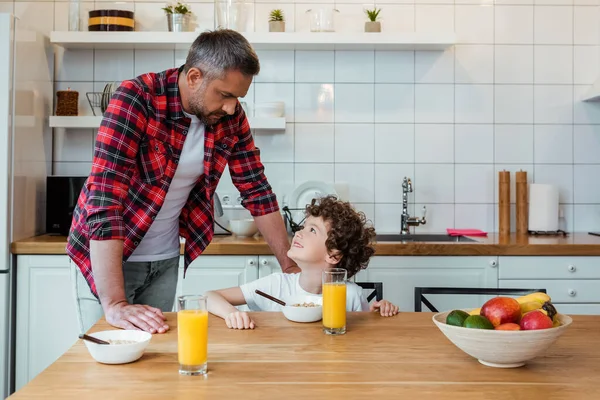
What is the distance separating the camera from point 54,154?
139 inches

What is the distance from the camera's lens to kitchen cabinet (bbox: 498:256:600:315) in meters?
2.99

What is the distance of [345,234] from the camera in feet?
6.71

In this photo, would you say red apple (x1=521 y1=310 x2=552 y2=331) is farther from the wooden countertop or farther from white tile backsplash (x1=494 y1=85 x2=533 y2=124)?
white tile backsplash (x1=494 y1=85 x2=533 y2=124)

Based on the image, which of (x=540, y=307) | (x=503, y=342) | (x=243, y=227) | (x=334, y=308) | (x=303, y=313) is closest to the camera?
(x=503, y=342)

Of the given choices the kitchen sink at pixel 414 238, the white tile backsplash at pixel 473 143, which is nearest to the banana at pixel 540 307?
the kitchen sink at pixel 414 238

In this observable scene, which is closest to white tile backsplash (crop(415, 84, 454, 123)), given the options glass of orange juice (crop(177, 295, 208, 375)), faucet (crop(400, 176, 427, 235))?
faucet (crop(400, 176, 427, 235))

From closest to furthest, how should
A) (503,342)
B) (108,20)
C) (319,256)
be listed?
1. (503,342)
2. (319,256)
3. (108,20)

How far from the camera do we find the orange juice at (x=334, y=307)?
1604 mm

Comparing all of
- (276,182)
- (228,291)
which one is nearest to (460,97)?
(276,182)

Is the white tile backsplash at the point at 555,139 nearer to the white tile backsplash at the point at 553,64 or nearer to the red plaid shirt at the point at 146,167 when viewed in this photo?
the white tile backsplash at the point at 553,64

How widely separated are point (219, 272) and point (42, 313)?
780 millimetres

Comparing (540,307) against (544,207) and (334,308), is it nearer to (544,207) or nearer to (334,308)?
(334,308)

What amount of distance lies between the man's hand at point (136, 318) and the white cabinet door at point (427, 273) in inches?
58.3

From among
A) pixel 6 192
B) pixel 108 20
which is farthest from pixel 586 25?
pixel 6 192
